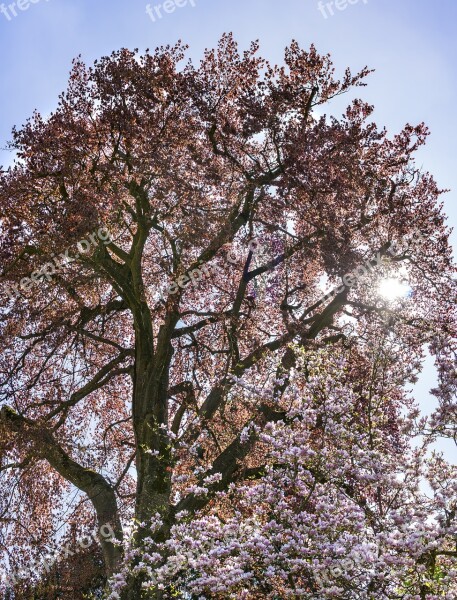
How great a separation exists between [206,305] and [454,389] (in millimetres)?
7512

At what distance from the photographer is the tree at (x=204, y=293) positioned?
9.02 m

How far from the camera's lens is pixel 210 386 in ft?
43.2

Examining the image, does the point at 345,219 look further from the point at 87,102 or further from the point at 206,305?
the point at 87,102

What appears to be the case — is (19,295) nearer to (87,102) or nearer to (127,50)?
(87,102)

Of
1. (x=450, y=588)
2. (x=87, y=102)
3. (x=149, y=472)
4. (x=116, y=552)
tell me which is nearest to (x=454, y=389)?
(x=450, y=588)

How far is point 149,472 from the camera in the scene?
36.5 feet

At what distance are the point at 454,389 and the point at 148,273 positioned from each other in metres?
7.97

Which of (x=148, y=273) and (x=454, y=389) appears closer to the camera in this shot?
(x=454, y=389)

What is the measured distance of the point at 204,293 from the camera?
1433 centimetres

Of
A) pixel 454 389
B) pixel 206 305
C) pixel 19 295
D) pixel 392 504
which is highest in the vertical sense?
pixel 206 305

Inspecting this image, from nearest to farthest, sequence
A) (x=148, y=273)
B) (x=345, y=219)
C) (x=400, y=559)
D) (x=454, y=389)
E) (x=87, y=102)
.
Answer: (x=400, y=559)
(x=454, y=389)
(x=87, y=102)
(x=345, y=219)
(x=148, y=273)

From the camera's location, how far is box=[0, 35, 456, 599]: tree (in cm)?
902

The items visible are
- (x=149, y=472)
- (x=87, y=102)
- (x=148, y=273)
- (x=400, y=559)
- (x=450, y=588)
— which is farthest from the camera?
(x=148, y=273)

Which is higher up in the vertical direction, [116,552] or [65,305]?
[65,305]
